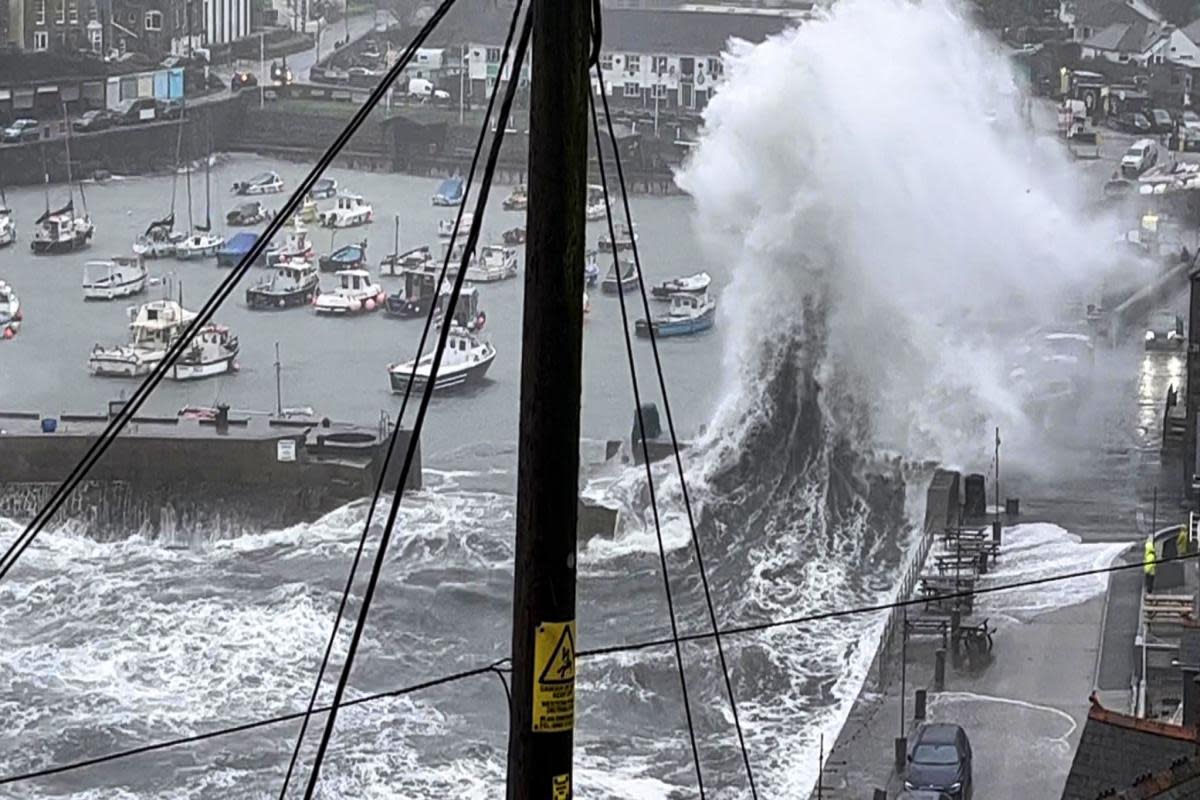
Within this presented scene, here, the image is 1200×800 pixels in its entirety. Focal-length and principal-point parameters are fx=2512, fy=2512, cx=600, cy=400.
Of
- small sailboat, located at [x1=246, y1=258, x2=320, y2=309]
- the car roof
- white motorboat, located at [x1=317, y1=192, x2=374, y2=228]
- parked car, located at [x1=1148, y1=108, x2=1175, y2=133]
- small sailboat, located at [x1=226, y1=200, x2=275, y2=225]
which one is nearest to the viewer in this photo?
the car roof

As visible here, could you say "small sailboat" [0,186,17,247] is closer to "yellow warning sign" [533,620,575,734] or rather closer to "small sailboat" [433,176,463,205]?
"small sailboat" [433,176,463,205]

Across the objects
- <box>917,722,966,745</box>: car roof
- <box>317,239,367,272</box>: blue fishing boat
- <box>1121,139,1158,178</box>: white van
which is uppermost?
<box>1121,139,1158,178</box>: white van

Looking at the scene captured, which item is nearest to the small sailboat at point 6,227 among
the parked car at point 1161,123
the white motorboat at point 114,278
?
the white motorboat at point 114,278

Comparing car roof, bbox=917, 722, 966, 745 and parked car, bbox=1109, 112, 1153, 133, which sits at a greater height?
parked car, bbox=1109, 112, 1153, 133

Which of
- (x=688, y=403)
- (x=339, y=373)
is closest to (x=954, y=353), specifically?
(x=688, y=403)

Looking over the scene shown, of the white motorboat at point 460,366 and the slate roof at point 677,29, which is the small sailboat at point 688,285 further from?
the slate roof at point 677,29

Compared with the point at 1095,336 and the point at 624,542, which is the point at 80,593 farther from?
the point at 1095,336

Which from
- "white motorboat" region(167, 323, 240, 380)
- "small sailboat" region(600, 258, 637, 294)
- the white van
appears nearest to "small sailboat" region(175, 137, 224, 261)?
"white motorboat" region(167, 323, 240, 380)
